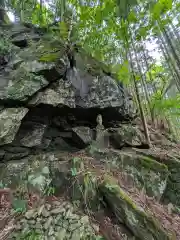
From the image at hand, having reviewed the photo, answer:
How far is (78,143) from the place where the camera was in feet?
12.6

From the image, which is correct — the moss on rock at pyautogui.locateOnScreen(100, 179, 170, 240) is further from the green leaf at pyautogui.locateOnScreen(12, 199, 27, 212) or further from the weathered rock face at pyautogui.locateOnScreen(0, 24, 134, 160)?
the weathered rock face at pyautogui.locateOnScreen(0, 24, 134, 160)

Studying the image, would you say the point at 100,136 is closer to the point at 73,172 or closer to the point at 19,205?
the point at 73,172

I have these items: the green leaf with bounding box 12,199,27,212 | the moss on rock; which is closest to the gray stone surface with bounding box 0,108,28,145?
the green leaf with bounding box 12,199,27,212

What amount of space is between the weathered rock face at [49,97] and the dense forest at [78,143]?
23 millimetres

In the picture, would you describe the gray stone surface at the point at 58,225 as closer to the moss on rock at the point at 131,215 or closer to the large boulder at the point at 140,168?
the moss on rock at the point at 131,215

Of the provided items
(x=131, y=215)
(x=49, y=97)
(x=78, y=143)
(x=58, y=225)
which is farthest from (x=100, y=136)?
(x=58, y=225)

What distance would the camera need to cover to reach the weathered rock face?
3.20 metres

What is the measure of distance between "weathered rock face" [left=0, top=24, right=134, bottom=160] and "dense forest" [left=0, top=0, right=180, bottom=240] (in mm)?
23

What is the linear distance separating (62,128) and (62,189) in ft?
5.02

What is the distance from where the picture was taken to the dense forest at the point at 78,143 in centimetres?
228

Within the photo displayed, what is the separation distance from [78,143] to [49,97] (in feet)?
4.13

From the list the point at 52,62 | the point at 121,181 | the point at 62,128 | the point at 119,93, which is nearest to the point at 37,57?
the point at 52,62

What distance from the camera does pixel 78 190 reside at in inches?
104

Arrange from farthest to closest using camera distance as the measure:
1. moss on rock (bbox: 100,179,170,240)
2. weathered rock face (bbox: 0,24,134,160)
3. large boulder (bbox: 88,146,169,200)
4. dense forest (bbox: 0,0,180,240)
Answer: weathered rock face (bbox: 0,24,134,160)
large boulder (bbox: 88,146,169,200)
dense forest (bbox: 0,0,180,240)
moss on rock (bbox: 100,179,170,240)
